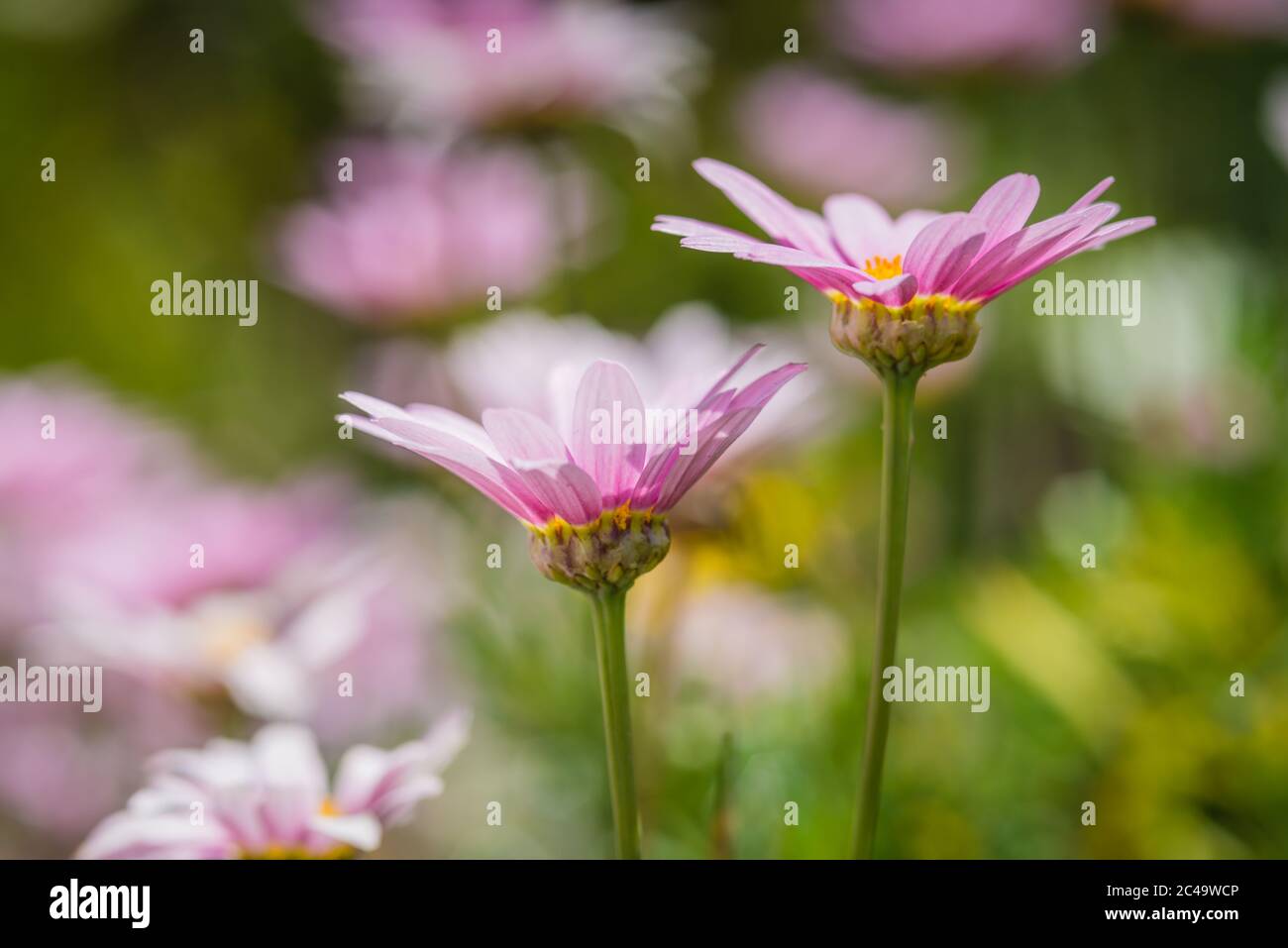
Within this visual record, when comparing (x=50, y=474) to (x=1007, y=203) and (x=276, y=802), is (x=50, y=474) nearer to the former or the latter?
(x=276, y=802)

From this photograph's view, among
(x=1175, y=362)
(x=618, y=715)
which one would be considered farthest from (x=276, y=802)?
(x=1175, y=362)

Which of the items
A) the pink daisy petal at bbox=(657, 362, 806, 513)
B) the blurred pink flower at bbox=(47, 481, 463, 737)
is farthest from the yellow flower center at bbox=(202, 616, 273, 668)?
the pink daisy petal at bbox=(657, 362, 806, 513)

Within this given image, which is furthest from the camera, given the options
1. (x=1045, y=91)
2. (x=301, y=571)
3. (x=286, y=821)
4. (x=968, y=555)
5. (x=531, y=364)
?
(x=1045, y=91)

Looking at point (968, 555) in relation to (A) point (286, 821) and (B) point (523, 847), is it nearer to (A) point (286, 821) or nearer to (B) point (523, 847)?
(B) point (523, 847)

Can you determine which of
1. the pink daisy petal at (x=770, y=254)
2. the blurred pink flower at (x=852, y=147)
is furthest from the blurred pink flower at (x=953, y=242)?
the blurred pink flower at (x=852, y=147)

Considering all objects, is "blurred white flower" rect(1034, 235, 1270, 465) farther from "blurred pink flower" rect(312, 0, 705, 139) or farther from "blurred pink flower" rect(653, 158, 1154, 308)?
"blurred pink flower" rect(653, 158, 1154, 308)

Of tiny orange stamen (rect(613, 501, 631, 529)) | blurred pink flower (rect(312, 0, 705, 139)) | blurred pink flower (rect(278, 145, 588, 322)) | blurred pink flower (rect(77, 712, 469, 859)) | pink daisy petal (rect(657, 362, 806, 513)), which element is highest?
blurred pink flower (rect(312, 0, 705, 139))

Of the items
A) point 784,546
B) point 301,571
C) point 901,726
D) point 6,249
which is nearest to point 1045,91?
point 784,546
